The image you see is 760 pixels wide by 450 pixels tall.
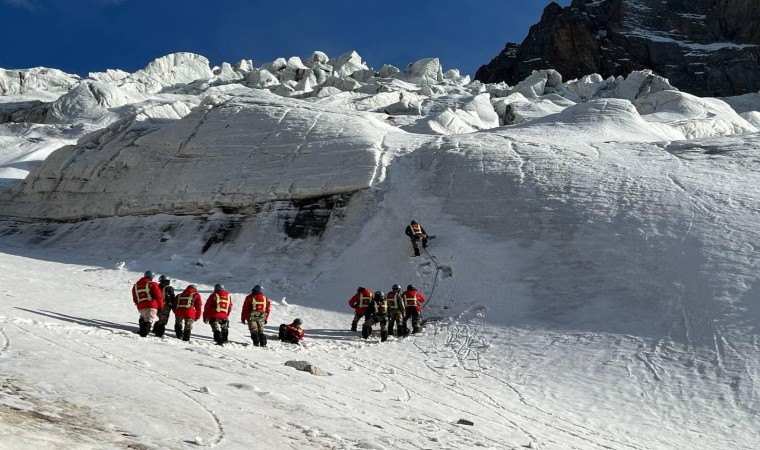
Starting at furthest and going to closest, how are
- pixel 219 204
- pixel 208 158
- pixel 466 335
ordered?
1. pixel 208 158
2. pixel 219 204
3. pixel 466 335

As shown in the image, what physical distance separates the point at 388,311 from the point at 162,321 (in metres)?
6.41

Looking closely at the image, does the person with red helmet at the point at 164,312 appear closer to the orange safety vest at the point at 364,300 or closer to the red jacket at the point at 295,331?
the red jacket at the point at 295,331

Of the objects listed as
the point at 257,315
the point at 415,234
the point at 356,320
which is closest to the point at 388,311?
the point at 356,320

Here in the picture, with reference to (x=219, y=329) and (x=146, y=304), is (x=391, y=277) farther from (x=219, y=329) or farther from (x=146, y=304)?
(x=146, y=304)

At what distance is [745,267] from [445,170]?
1188 centimetres

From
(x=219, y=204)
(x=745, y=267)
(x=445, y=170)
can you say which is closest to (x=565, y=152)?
(x=445, y=170)

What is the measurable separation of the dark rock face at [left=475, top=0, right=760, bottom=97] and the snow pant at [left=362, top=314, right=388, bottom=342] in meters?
123

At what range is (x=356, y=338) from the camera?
19062 mm

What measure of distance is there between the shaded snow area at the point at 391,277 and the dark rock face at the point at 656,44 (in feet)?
308

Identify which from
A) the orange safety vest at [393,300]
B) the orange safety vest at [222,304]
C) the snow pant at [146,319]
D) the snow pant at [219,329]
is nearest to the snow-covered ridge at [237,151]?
the orange safety vest at [393,300]

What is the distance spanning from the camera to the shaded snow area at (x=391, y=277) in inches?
369

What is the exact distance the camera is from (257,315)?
16.4 m

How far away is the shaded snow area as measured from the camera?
9367mm

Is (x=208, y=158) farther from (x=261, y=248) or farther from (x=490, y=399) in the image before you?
(x=490, y=399)
